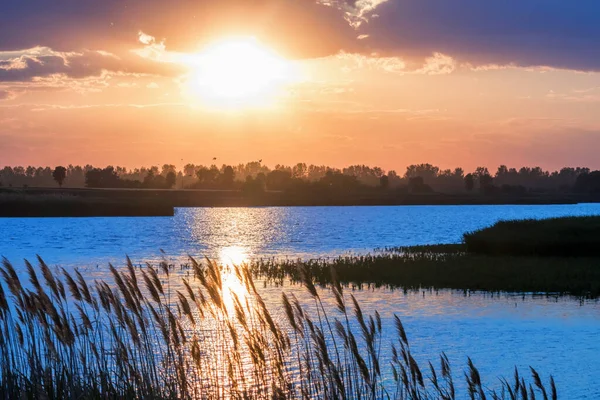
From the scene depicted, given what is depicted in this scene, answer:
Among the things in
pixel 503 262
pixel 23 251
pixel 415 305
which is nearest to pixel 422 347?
pixel 415 305

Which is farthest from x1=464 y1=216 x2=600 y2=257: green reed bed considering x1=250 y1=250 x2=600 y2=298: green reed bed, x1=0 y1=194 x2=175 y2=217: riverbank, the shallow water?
x1=0 y1=194 x2=175 y2=217: riverbank

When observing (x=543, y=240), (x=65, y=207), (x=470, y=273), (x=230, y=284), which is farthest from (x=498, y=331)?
(x=65, y=207)

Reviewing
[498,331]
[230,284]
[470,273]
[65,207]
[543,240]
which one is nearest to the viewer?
[498,331]

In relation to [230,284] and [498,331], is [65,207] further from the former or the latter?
[498,331]

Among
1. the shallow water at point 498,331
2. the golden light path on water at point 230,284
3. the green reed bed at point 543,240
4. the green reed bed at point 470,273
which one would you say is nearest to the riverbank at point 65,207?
the golden light path on water at point 230,284

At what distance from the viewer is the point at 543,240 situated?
45094 mm

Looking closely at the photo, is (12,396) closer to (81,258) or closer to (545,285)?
(545,285)

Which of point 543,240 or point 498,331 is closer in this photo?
point 498,331

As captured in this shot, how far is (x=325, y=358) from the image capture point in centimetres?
873

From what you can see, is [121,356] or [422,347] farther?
[422,347]

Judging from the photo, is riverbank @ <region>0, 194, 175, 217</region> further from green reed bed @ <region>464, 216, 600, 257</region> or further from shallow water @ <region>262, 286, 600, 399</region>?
shallow water @ <region>262, 286, 600, 399</region>

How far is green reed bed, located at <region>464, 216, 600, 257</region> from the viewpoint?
4403cm

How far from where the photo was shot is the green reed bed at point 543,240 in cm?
4403

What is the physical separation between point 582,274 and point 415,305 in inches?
439
